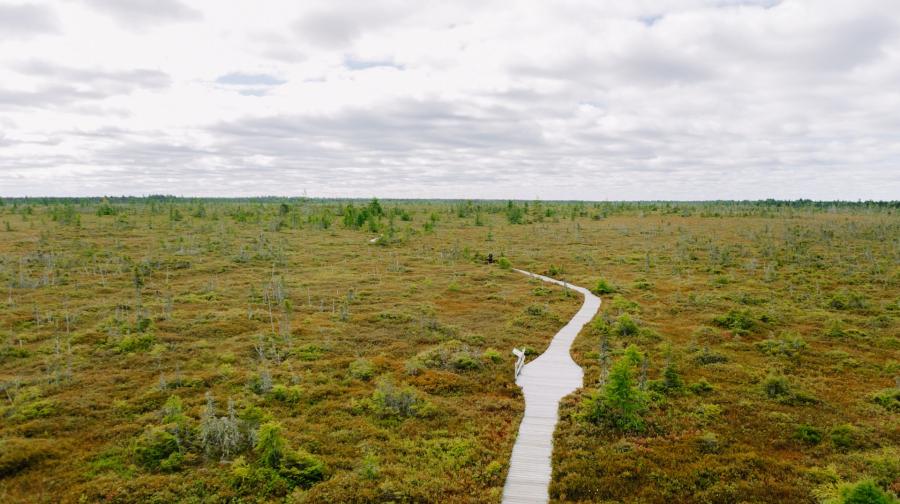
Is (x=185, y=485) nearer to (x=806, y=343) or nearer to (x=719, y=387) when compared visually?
(x=719, y=387)

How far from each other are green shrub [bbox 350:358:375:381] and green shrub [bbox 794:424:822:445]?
1866 centimetres

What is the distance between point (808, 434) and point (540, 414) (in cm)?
1016

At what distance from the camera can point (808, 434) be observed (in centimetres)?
1906

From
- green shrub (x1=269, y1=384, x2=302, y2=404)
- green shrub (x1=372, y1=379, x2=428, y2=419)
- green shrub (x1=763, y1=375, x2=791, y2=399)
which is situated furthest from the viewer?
green shrub (x1=763, y1=375, x2=791, y2=399)

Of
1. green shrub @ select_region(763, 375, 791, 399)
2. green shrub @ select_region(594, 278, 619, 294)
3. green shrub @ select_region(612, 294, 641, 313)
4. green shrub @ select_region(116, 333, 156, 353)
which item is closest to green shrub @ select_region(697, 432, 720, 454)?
green shrub @ select_region(763, 375, 791, 399)

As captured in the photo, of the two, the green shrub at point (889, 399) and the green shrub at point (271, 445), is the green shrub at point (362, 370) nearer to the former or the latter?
the green shrub at point (271, 445)

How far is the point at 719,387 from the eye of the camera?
2380cm

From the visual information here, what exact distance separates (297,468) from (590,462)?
10052mm

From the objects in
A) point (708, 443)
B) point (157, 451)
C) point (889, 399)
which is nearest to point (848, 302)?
point (889, 399)

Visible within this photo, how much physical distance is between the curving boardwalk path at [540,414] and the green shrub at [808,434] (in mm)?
8624

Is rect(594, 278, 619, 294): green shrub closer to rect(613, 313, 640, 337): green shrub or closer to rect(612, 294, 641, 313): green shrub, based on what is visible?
rect(612, 294, 641, 313): green shrub

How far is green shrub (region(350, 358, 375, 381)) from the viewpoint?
25.4 m

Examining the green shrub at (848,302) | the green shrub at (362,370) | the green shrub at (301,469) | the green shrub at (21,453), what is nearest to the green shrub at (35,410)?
the green shrub at (21,453)

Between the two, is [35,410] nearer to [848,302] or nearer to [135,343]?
[135,343]
